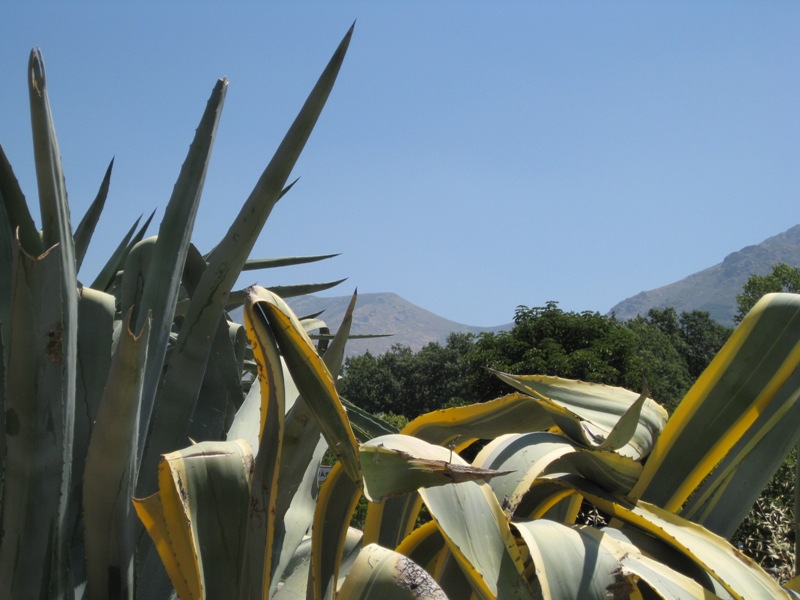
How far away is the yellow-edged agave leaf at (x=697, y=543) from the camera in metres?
0.99

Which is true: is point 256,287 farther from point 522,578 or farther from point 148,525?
point 522,578

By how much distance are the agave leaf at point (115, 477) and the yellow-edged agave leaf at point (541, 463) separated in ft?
1.37

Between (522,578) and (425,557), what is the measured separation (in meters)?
0.22

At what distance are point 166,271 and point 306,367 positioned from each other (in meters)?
0.36

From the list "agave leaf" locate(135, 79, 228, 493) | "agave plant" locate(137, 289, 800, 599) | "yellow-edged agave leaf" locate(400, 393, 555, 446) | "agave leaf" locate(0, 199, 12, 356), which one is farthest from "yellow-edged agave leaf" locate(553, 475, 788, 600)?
"agave leaf" locate(0, 199, 12, 356)

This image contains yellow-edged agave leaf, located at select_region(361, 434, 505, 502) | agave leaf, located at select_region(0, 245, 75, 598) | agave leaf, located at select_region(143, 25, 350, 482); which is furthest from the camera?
agave leaf, located at select_region(143, 25, 350, 482)

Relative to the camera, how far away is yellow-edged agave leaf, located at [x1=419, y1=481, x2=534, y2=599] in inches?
36.6

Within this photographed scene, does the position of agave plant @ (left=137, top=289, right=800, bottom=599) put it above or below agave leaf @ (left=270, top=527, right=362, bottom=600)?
above

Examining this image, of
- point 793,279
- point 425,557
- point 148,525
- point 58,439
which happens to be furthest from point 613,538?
point 793,279

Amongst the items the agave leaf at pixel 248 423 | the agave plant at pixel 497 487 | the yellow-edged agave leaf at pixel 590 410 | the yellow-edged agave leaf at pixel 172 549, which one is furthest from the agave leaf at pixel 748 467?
the yellow-edged agave leaf at pixel 172 549

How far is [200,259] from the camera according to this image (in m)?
1.34

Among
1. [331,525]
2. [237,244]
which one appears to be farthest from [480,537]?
[237,244]

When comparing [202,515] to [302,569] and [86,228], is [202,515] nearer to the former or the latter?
[302,569]

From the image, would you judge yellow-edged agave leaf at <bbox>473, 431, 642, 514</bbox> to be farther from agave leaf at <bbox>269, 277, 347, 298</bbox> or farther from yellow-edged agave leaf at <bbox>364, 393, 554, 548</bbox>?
agave leaf at <bbox>269, 277, 347, 298</bbox>
